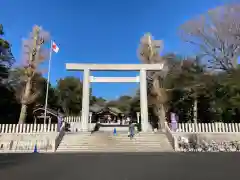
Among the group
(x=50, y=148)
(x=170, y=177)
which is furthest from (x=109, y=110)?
(x=170, y=177)

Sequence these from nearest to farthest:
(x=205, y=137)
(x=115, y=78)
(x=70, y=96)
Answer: (x=205, y=137) < (x=115, y=78) < (x=70, y=96)

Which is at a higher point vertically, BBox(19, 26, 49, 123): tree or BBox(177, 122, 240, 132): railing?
BBox(19, 26, 49, 123): tree

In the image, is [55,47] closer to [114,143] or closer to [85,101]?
[85,101]

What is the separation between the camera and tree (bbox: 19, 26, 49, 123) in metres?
21.4

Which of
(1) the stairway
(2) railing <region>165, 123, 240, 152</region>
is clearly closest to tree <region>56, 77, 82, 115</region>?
(1) the stairway

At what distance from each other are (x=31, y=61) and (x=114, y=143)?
473 inches

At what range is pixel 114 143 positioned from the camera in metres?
15.8

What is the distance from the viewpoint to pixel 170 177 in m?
5.69

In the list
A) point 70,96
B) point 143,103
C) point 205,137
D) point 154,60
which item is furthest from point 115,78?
point 70,96

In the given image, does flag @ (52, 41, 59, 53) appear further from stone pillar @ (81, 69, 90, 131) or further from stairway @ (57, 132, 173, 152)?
stairway @ (57, 132, 173, 152)

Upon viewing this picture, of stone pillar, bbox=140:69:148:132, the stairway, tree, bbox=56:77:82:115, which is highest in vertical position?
tree, bbox=56:77:82:115

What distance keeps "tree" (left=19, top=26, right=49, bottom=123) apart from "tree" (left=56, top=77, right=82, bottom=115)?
19732 millimetres

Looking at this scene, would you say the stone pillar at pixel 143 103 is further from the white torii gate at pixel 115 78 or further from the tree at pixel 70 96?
the tree at pixel 70 96

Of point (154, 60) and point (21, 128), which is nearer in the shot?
point (21, 128)
